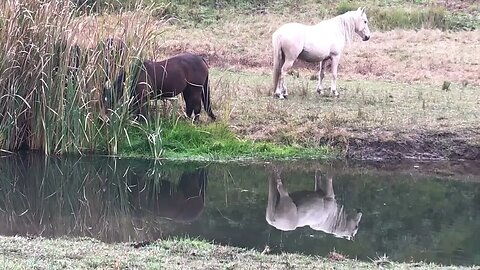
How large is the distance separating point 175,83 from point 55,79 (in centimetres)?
164

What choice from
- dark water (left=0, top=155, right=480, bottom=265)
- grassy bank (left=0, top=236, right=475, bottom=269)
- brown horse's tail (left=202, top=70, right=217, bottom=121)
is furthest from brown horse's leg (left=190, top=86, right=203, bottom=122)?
grassy bank (left=0, top=236, right=475, bottom=269)

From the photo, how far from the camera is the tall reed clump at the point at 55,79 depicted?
9.74 metres

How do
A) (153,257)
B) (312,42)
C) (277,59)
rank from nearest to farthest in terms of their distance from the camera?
(153,257) → (277,59) → (312,42)

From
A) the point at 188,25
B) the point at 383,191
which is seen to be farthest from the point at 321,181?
the point at 188,25

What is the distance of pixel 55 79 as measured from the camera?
9.87m

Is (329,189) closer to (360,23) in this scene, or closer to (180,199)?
(180,199)

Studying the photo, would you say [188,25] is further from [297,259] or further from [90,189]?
[297,259]

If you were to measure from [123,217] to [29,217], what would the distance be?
2.91ft

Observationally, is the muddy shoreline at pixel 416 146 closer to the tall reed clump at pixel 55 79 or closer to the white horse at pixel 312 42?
the white horse at pixel 312 42

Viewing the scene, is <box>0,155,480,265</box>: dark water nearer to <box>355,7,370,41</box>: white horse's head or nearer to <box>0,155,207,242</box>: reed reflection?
<box>0,155,207,242</box>: reed reflection

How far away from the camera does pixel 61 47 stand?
9.89 metres

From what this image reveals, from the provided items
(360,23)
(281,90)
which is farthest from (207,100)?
(360,23)

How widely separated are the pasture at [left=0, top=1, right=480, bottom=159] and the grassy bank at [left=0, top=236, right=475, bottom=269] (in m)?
3.98

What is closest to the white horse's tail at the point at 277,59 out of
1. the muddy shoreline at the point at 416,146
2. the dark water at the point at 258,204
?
the muddy shoreline at the point at 416,146
